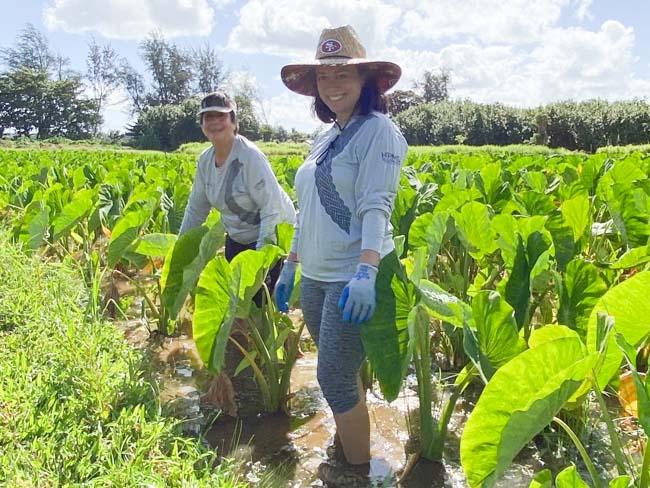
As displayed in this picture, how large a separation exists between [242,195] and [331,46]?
1.08 meters

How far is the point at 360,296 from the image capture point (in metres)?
1.49

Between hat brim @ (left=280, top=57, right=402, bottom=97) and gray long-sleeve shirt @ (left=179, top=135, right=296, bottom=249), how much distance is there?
2.37 feet

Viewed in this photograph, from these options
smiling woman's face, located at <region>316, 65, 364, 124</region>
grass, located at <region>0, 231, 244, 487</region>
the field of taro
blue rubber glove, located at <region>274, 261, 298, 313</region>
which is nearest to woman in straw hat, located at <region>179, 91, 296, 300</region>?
the field of taro

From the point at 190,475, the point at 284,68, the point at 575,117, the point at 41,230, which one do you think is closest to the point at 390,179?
the point at 284,68

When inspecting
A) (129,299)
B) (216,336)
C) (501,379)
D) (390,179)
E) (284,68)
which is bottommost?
(129,299)

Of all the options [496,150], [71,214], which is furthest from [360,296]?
[496,150]

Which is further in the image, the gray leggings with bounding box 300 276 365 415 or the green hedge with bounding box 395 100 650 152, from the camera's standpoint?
the green hedge with bounding box 395 100 650 152

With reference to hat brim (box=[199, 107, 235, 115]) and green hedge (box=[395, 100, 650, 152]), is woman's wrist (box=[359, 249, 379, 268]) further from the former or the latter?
green hedge (box=[395, 100, 650, 152])

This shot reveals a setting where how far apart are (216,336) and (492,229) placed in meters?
1.02

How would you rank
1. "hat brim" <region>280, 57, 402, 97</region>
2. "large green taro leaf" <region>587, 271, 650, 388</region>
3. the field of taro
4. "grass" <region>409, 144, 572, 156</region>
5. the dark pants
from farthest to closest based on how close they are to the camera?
"grass" <region>409, 144, 572, 156</region> < the dark pants < "hat brim" <region>280, 57, 402, 97</region> < "large green taro leaf" <region>587, 271, 650, 388</region> < the field of taro

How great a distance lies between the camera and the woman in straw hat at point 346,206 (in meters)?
1.54

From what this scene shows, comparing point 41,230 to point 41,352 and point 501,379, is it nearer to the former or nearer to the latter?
point 41,352

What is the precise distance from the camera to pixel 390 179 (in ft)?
5.08

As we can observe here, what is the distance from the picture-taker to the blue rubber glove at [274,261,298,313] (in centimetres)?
196
